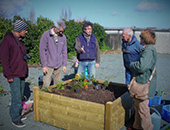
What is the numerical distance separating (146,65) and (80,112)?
1472 mm

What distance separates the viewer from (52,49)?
413 centimetres

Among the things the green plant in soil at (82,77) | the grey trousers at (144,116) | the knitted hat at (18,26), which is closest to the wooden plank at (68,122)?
the grey trousers at (144,116)

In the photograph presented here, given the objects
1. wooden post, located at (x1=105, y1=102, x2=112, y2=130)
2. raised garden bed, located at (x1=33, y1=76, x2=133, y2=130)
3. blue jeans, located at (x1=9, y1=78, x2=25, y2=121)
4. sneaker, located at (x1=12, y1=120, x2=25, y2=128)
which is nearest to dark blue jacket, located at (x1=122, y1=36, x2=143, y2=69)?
raised garden bed, located at (x1=33, y1=76, x2=133, y2=130)

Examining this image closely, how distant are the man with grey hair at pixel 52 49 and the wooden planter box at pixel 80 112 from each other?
2.17 feet

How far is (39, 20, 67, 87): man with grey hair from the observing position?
13.3 feet

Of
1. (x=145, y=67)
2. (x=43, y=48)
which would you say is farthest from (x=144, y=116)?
(x=43, y=48)

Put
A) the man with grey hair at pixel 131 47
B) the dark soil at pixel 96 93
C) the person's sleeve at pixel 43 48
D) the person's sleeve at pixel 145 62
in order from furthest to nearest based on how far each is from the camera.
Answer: the man with grey hair at pixel 131 47 → the person's sleeve at pixel 43 48 → the dark soil at pixel 96 93 → the person's sleeve at pixel 145 62

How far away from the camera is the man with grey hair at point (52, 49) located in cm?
404

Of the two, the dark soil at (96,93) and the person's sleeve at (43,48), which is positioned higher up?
the person's sleeve at (43,48)

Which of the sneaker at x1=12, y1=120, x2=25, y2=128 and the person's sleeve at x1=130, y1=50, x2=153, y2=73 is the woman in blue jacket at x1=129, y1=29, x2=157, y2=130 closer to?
the person's sleeve at x1=130, y1=50, x2=153, y2=73

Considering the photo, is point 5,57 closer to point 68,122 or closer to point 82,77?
point 68,122

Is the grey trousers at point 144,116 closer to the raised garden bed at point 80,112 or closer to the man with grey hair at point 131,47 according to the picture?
the raised garden bed at point 80,112

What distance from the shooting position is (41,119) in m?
3.78

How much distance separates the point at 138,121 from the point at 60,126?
156 cm
